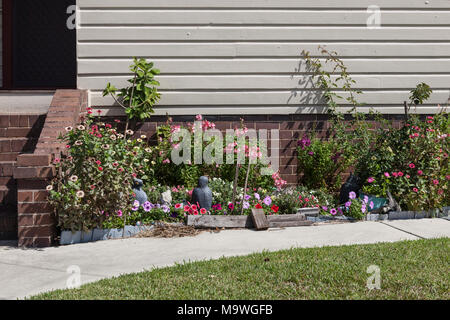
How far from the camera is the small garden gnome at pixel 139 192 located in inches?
215

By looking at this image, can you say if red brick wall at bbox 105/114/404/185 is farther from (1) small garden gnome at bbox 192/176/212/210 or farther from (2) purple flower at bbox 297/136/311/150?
(1) small garden gnome at bbox 192/176/212/210

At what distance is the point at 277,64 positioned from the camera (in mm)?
6914

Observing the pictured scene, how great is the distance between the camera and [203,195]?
18.2ft

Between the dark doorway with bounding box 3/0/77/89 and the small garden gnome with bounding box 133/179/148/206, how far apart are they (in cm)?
412

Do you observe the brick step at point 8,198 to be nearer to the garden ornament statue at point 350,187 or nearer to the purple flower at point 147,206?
the purple flower at point 147,206

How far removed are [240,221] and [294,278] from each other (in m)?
1.86

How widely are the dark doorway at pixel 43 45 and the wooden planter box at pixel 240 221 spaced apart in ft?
15.9

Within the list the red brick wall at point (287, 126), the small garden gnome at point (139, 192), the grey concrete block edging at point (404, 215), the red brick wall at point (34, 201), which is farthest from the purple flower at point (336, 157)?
the red brick wall at point (34, 201)

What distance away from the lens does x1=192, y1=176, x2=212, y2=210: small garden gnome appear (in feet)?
18.2

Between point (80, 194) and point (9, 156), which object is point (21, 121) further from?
point (80, 194)

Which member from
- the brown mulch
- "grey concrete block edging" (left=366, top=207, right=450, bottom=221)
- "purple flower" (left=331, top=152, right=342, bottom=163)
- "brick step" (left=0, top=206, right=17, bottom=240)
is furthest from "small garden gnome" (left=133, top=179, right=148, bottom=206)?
"purple flower" (left=331, top=152, right=342, bottom=163)
